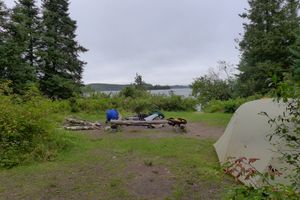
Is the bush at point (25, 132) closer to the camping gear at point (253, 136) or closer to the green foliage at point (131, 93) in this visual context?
the camping gear at point (253, 136)

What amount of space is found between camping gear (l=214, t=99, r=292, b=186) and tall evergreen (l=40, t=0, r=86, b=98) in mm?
15304

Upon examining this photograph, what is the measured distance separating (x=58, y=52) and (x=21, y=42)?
3.23 meters

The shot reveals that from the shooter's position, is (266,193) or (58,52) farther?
(58,52)

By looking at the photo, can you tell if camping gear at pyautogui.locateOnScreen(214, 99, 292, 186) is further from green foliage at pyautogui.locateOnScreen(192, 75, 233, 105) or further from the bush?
green foliage at pyautogui.locateOnScreen(192, 75, 233, 105)

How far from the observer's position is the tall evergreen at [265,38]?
56.9 feet

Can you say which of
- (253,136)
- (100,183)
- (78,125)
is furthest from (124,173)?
(78,125)

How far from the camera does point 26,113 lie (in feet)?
23.0

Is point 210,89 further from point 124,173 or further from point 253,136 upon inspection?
point 124,173

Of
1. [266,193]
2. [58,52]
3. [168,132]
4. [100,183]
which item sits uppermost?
[58,52]

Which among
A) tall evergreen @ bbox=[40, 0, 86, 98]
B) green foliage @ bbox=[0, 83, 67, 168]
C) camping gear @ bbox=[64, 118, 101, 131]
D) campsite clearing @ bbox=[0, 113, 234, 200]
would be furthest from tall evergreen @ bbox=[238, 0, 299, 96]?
green foliage @ bbox=[0, 83, 67, 168]

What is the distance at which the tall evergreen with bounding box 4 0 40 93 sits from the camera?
16.0 m

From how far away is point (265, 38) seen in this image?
17500 millimetres

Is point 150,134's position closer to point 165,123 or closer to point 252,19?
point 165,123

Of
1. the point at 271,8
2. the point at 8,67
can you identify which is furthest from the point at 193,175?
the point at 271,8
